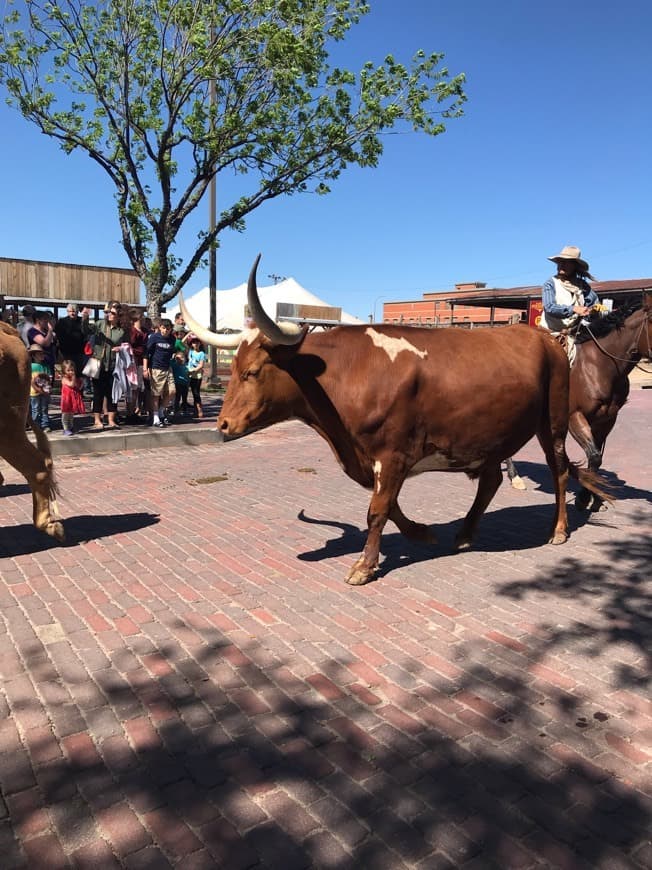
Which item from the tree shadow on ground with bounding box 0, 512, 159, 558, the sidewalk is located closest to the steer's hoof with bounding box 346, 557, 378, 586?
the tree shadow on ground with bounding box 0, 512, 159, 558

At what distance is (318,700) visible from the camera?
9.90 feet

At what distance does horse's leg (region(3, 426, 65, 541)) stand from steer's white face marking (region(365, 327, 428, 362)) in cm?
291

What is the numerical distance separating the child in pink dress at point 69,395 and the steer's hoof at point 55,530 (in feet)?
18.5

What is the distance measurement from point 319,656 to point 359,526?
2606 millimetres

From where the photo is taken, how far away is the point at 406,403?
4473 millimetres

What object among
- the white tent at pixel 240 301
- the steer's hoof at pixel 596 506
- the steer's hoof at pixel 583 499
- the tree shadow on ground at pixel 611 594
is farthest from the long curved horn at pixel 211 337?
the white tent at pixel 240 301

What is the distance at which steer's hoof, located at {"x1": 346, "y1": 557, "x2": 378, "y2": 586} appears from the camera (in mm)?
4473

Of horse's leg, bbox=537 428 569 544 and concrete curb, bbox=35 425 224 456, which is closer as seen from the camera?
horse's leg, bbox=537 428 569 544

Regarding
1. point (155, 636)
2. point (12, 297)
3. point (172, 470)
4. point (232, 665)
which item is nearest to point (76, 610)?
point (155, 636)

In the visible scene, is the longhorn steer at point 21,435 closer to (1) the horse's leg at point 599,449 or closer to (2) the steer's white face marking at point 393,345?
(2) the steer's white face marking at point 393,345

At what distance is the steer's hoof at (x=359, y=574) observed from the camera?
4473mm

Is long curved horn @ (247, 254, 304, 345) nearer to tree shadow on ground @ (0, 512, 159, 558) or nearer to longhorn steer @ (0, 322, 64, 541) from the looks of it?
longhorn steer @ (0, 322, 64, 541)

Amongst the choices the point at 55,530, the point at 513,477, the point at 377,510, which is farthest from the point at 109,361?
the point at 377,510

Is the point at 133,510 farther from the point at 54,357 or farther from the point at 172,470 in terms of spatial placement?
the point at 54,357
